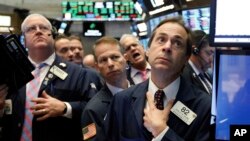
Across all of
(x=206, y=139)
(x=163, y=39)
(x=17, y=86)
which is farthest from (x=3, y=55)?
(x=206, y=139)

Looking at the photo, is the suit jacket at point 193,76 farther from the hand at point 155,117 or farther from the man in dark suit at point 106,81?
the hand at point 155,117

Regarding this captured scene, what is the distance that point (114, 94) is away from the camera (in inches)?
103

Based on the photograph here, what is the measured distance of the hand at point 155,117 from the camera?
1865 millimetres

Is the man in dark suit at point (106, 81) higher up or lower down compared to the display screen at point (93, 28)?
higher up

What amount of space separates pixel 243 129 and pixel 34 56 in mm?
1794

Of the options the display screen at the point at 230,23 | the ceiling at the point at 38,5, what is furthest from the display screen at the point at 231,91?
the ceiling at the point at 38,5

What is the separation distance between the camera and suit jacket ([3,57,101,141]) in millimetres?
2715

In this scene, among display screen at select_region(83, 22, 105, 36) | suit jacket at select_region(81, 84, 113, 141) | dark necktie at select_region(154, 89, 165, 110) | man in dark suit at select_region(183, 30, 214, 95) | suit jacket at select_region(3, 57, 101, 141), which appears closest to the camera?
dark necktie at select_region(154, 89, 165, 110)

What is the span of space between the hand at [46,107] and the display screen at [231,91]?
1.33 meters

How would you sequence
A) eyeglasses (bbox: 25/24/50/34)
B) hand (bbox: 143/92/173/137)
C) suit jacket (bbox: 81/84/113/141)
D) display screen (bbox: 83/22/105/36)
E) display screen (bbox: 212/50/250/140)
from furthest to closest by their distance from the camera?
display screen (bbox: 83/22/105/36) < eyeglasses (bbox: 25/24/50/34) < suit jacket (bbox: 81/84/113/141) < hand (bbox: 143/92/173/137) < display screen (bbox: 212/50/250/140)

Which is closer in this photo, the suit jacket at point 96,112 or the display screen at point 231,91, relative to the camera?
the display screen at point 231,91

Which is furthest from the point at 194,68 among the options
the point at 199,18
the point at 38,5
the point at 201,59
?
the point at 38,5

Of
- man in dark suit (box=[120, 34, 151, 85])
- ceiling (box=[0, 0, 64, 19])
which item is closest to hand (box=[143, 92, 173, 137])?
man in dark suit (box=[120, 34, 151, 85])

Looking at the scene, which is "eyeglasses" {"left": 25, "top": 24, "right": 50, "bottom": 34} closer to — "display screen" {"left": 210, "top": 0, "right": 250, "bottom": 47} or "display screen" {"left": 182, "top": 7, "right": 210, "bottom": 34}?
"display screen" {"left": 210, "top": 0, "right": 250, "bottom": 47}
